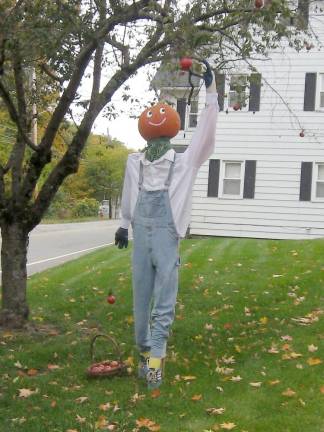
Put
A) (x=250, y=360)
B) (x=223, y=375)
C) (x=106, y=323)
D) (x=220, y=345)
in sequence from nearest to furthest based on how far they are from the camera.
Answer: (x=223, y=375), (x=250, y=360), (x=220, y=345), (x=106, y=323)

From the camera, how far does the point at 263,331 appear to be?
650 centimetres

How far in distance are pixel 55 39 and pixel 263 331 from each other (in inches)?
142

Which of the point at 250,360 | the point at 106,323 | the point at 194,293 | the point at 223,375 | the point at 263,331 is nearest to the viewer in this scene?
the point at 223,375

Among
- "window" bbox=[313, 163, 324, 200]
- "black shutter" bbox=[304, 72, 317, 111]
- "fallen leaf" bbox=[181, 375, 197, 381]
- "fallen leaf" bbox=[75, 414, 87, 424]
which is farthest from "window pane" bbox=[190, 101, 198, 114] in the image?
"fallen leaf" bbox=[75, 414, 87, 424]

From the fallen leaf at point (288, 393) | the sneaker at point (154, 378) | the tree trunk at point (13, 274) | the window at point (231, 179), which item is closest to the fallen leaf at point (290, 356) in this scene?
the fallen leaf at point (288, 393)

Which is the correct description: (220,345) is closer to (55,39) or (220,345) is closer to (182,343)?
(182,343)

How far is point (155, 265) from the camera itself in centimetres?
493

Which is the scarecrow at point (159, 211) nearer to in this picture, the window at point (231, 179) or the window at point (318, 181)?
the window at point (231, 179)

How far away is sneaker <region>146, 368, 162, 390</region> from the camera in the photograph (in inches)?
188

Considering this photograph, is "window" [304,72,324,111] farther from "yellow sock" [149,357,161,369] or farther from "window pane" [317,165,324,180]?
"yellow sock" [149,357,161,369]

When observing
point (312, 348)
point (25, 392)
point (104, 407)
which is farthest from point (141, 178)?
point (312, 348)

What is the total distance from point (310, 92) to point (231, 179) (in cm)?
392

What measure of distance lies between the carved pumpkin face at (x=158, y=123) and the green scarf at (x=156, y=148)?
35 millimetres

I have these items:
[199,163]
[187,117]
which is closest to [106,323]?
[199,163]
